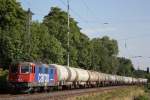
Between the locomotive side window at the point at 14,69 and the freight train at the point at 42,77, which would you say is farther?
the locomotive side window at the point at 14,69

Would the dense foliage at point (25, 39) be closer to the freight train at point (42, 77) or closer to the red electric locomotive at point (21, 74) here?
the freight train at point (42, 77)

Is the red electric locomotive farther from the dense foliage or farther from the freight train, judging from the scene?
the dense foliage

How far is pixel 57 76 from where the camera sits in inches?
2334

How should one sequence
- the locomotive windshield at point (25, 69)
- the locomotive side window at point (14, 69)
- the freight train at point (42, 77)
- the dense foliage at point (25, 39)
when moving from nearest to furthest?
the freight train at point (42, 77) → the locomotive side window at point (14, 69) → the locomotive windshield at point (25, 69) → the dense foliage at point (25, 39)

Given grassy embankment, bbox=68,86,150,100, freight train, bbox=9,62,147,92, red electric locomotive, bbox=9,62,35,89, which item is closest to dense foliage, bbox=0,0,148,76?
freight train, bbox=9,62,147,92

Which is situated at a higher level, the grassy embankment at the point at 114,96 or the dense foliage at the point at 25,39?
the dense foliage at the point at 25,39

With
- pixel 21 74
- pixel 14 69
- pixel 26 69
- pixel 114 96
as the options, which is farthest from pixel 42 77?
pixel 114 96

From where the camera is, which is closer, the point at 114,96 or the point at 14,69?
the point at 14,69

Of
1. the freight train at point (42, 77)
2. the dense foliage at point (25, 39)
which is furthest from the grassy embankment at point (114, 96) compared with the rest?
the dense foliage at point (25, 39)

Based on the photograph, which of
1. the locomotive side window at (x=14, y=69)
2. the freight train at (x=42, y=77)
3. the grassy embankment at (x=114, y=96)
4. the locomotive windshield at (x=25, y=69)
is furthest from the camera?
the locomotive windshield at (x=25, y=69)

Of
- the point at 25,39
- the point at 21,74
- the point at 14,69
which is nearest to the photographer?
the point at 21,74

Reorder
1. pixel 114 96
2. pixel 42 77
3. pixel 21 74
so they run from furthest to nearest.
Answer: pixel 42 77 < pixel 114 96 < pixel 21 74

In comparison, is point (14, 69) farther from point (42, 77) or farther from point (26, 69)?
point (42, 77)

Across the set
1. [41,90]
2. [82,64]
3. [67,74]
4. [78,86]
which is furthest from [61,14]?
[41,90]
